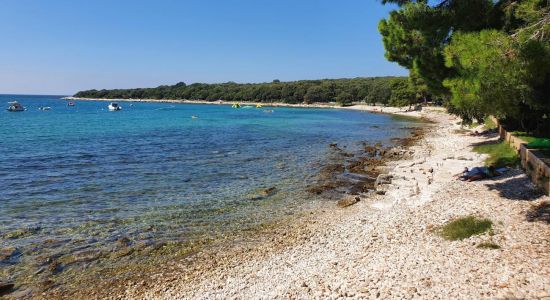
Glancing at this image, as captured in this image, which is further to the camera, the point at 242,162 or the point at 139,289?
the point at 242,162

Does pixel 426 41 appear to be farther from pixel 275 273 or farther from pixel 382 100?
pixel 382 100

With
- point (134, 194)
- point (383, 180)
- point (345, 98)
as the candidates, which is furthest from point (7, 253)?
point (345, 98)

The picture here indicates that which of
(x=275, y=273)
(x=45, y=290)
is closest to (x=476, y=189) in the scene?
(x=275, y=273)

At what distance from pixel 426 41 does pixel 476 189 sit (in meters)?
6.86

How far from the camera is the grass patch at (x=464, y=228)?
11.3m

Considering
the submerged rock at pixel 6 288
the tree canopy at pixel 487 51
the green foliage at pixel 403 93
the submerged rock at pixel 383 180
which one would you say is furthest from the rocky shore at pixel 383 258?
the green foliage at pixel 403 93

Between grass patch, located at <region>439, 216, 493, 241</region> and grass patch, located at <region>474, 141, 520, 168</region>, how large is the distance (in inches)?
396

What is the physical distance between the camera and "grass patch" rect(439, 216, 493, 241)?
37.1 ft

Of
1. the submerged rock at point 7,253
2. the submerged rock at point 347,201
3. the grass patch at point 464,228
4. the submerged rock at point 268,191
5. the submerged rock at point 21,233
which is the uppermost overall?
Result: the grass patch at point 464,228

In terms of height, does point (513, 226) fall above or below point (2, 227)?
above

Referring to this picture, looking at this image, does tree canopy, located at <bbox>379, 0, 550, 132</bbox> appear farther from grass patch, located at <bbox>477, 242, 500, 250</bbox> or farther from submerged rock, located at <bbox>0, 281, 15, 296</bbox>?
submerged rock, located at <bbox>0, 281, 15, 296</bbox>

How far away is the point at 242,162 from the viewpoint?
97.9 ft

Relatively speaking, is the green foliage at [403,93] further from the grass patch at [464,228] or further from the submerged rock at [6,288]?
the submerged rock at [6,288]

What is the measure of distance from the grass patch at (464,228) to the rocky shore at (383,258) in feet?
0.87
